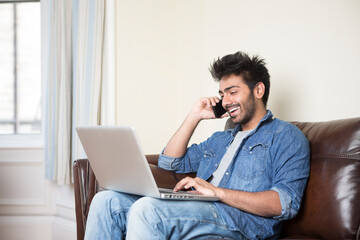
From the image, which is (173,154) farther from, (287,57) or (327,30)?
(327,30)

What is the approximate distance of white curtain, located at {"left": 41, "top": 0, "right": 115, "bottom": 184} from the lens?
315cm

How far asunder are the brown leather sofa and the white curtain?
1.80 m

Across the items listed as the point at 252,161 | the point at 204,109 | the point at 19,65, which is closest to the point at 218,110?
the point at 204,109

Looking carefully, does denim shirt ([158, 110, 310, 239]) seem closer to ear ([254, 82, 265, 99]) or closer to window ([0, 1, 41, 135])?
ear ([254, 82, 265, 99])

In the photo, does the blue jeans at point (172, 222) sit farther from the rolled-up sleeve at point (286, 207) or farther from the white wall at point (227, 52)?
the white wall at point (227, 52)

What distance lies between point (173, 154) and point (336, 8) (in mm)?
1041

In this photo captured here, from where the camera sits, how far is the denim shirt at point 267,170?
Answer: 1.55m

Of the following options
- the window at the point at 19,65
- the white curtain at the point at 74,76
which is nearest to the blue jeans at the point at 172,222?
the white curtain at the point at 74,76

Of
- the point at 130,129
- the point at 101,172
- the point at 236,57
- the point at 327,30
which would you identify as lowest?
the point at 101,172

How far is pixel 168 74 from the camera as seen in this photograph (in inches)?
129

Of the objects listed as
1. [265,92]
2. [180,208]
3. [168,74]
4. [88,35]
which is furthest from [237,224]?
[88,35]

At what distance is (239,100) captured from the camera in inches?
75.4

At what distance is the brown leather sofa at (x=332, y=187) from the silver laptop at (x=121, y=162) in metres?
0.34

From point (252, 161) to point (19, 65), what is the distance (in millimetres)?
2772
